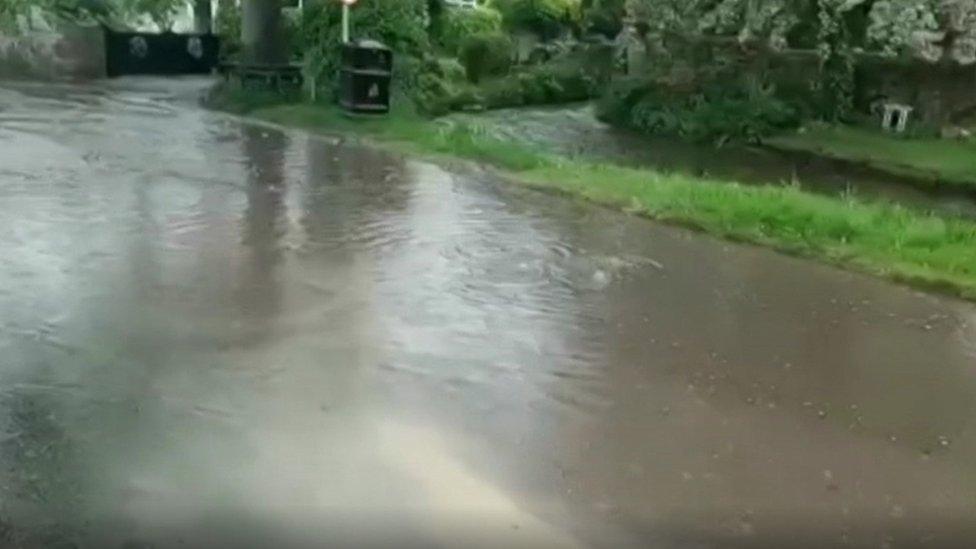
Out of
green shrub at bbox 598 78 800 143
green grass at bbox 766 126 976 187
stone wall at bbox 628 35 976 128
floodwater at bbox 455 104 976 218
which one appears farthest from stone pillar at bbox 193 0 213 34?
green grass at bbox 766 126 976 187

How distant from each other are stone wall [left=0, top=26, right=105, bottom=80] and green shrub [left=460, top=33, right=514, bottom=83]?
7.35 m

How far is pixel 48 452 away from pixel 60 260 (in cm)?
392

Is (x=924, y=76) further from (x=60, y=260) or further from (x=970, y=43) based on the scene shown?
(x=60, y=260)

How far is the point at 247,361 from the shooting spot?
23.7 ft

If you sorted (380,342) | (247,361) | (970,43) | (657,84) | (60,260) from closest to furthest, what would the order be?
(247,361) < (380,342) < (60,260) < (970,43) < (657,84)

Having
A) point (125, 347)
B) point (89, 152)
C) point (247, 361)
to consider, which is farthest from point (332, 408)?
point (89, 152)

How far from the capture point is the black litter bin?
1862 centimetres

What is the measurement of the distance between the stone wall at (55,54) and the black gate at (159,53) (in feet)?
0.98

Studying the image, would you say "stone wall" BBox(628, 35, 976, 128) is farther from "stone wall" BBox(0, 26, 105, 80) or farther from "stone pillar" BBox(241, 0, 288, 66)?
"stone wall" BBox(0, 26, 105, 80)

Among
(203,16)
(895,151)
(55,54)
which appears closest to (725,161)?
(895,151)

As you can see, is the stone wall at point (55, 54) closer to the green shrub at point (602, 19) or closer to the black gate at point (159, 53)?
the black gate at point (159, 53)

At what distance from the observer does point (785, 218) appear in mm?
11320

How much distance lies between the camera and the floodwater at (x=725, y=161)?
1695cm

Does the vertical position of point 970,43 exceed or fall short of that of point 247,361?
it exceeds it
